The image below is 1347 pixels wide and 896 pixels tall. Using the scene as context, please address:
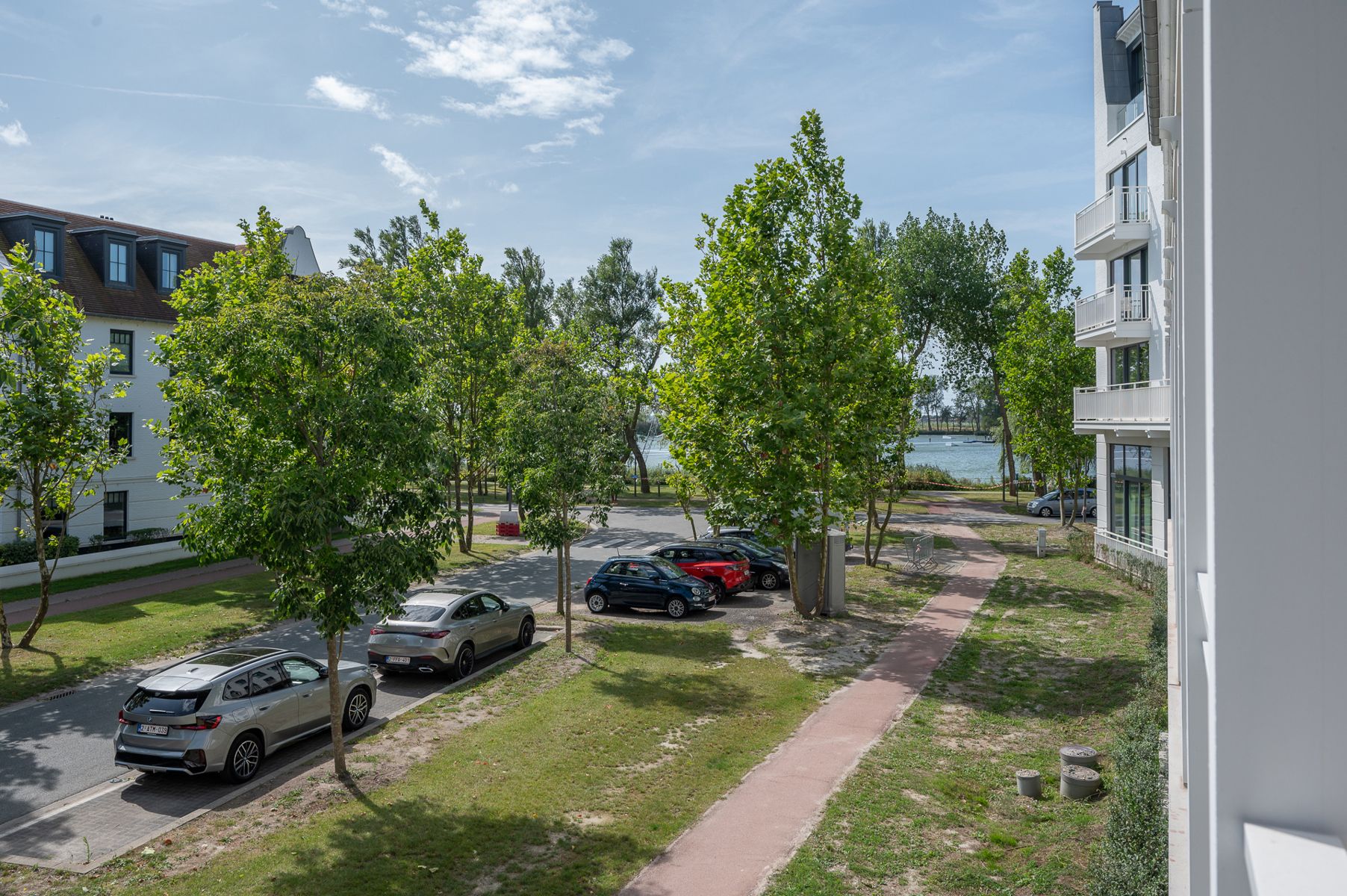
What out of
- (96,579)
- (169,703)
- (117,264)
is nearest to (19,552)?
(96,579)

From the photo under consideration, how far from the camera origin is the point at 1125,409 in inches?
1017

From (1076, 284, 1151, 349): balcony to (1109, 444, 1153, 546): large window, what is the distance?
3541mm

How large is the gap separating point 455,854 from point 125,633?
15.5 m

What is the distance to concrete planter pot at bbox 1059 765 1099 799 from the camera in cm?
1125

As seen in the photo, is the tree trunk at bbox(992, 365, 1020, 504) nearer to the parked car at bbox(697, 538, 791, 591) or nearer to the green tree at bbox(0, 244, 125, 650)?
the parked car at bbox(697, 538, 791, 591)

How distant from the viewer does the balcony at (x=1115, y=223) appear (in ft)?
85.8

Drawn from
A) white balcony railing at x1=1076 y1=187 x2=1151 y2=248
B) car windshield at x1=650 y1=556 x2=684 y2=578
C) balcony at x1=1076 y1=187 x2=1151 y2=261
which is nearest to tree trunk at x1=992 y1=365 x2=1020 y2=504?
balcony at x1=1076 y1=187 x2=1151 y2=261

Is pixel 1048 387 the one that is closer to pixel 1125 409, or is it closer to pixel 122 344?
pixel 1125 409

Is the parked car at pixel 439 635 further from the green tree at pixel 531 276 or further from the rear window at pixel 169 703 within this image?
the green tree at pixel 531 276

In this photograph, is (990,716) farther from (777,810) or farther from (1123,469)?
(1123,469)

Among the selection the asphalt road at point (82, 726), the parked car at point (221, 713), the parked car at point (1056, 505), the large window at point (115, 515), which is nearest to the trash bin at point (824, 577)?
the asphalt road at point (82, 726)

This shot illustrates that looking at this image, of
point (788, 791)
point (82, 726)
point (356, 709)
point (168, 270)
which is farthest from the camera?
point (168, 270)

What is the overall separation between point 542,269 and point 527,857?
61378mm

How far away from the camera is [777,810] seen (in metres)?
11.2
